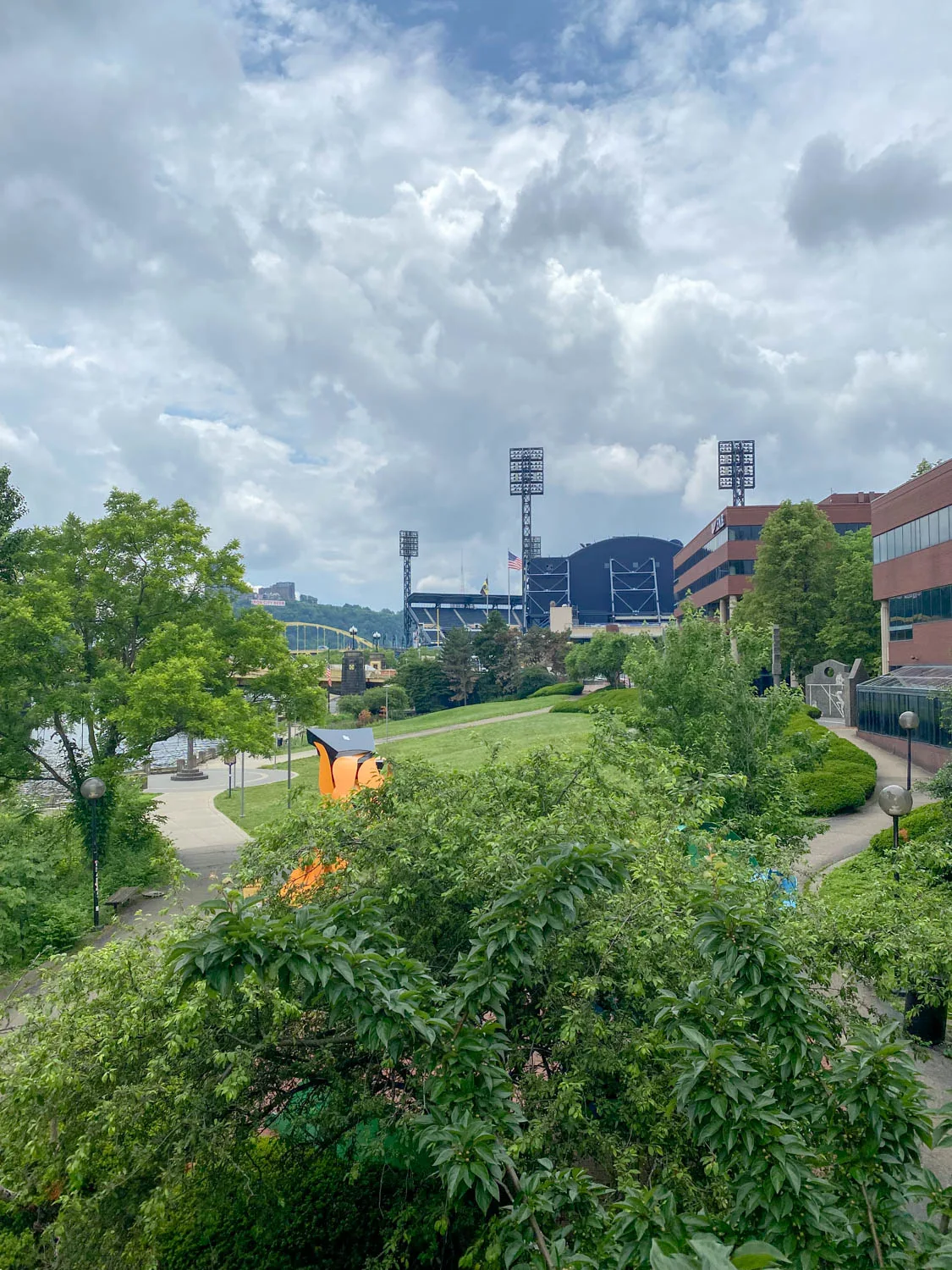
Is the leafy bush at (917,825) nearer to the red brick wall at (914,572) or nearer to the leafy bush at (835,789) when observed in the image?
the leafy bush at (835,789)

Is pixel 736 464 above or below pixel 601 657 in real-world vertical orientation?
above

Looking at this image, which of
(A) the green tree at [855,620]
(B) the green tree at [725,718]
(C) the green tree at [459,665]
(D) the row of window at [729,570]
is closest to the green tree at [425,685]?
(C) the green tree at [459,665]

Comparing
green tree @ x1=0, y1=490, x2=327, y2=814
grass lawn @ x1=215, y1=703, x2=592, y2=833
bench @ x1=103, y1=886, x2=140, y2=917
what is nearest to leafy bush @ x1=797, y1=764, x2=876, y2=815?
grass lawn @ x1=215, y1=703, x2=592, y2=833

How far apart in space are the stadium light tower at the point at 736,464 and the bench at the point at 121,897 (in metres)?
86.5


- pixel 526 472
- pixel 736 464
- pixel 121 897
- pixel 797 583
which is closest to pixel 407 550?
pixel 526 472

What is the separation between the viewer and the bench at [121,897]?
62.2 ft

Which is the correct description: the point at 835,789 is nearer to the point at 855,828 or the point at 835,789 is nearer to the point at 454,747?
the point at 855,828

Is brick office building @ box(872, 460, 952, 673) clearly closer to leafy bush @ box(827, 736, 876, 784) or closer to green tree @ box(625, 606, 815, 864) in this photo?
leafy bush @ box(827, 736, 876, 784)

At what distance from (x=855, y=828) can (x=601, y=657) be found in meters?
43.8

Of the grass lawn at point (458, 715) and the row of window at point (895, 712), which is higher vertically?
the row of window at point (895, 712)

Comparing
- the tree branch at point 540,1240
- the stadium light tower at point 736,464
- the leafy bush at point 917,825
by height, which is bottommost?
the leafy bush at point 917,825

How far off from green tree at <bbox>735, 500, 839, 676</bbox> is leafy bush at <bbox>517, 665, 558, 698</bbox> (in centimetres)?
2841

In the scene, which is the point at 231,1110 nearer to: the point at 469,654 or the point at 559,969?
the point at 559,969

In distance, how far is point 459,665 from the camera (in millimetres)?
73562
